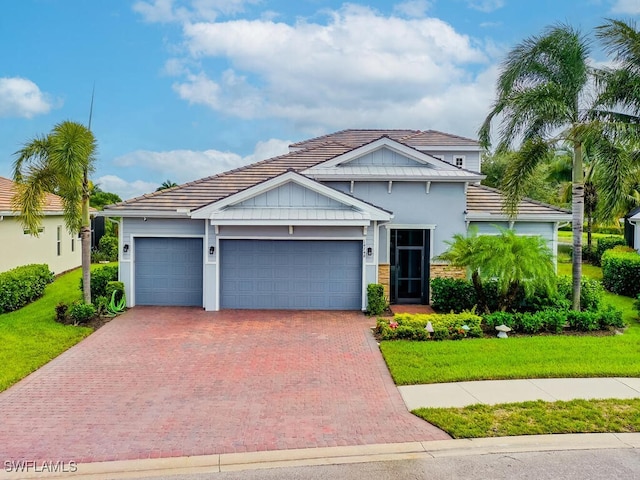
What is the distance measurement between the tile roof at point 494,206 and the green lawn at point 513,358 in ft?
16.4

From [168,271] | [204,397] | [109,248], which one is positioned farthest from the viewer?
[109,248]

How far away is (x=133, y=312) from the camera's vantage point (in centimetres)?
1427

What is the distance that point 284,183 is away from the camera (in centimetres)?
1441

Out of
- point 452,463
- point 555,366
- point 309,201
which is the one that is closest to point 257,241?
point 309,201

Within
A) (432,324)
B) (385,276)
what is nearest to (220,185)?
(385,276)

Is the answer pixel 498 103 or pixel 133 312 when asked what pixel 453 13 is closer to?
pixel 498 103

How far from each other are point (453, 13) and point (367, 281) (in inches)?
376

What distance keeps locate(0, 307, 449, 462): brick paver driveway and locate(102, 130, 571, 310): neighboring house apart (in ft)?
8.03

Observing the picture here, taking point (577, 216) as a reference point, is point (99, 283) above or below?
below

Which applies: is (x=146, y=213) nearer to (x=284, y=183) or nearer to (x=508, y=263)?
(x=284, y=183)

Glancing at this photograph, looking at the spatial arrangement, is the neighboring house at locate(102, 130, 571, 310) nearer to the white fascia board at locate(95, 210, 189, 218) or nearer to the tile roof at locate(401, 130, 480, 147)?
the white fascia board at locate(95, 210, 189, 218)

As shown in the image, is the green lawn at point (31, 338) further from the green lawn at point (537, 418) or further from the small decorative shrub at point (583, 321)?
the small decorative shrub at point (583, 321)

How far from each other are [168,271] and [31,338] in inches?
175

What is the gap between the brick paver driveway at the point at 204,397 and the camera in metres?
6.44
